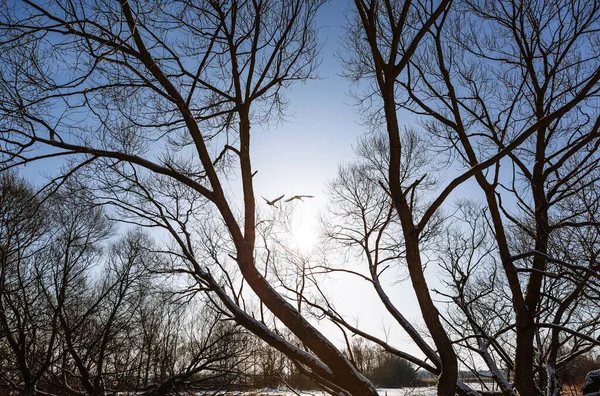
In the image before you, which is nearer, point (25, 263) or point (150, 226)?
point (150, 226)

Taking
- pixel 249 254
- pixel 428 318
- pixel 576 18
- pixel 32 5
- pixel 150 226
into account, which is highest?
pixel 576 18

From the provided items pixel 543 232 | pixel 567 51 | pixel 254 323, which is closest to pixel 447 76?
pixel 567 51

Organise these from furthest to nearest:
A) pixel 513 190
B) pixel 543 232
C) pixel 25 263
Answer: pixel 25 263 < pixel 513 190 < pixel 543 232

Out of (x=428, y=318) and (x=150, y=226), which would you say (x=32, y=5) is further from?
(x=428, y=318)

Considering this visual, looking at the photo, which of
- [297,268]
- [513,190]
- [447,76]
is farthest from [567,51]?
[297,268]

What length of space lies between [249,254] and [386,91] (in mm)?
2145

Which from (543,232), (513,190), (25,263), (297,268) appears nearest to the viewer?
(543,232)

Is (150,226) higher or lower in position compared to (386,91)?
lower

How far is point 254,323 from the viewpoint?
3.36 metres

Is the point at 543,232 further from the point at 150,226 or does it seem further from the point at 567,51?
the point at 150,226

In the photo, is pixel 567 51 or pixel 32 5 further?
pixel 567 51

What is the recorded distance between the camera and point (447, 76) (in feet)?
17.2

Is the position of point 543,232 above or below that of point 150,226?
below

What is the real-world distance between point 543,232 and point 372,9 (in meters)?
3.67
